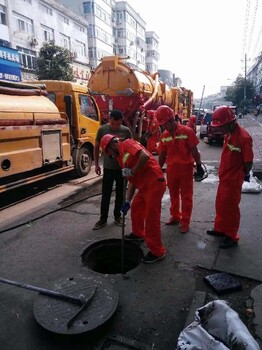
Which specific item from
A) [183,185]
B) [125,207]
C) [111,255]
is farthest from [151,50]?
[125,207]

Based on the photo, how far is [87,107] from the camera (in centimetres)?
775

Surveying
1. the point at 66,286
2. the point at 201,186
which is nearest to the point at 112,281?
the point at 66,286

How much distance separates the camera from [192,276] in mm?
3094

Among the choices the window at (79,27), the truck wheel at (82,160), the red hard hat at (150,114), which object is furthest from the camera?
the window at (79,27)

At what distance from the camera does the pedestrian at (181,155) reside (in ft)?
13.1

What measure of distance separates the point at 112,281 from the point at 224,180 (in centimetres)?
187

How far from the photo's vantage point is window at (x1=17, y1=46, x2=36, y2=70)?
77.7ft

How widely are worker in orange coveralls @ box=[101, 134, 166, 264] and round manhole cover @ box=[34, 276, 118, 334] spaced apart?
76cm

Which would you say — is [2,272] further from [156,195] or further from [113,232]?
[156,195]

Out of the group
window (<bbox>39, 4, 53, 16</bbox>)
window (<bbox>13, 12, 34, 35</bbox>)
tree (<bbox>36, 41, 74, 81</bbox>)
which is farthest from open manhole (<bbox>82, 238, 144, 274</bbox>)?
window (<bbox>39, 4, 53, 16</bbox>)

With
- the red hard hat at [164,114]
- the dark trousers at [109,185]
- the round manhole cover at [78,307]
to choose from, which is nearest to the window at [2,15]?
the dark trousers at [109,185]

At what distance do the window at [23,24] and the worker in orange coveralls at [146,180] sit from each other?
2479 cm

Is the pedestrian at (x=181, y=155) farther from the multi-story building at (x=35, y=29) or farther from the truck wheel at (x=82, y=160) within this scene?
the multi-story building at (x=35, y=29)

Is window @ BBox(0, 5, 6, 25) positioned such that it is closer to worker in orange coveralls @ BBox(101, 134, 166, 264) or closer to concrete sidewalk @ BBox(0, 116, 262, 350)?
concrete sidewalk @ BBox(0, 116, 262, 350)
